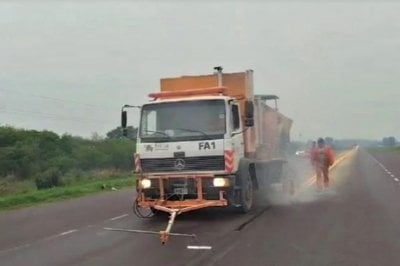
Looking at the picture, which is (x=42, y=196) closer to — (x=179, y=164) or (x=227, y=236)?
(x=179, y=164)

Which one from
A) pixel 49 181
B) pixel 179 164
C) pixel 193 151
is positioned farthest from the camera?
pixel 49 181

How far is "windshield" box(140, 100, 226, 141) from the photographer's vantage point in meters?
13.2

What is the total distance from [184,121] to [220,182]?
1.58m

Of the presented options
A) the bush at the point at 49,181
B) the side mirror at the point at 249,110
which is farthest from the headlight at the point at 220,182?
the bush at the point at 49,181

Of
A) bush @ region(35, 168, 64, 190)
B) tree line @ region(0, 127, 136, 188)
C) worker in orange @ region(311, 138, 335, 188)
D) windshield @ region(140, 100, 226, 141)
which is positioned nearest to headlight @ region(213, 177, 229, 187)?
windshield @ region(140, 100, 226, 141)

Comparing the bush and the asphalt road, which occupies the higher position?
the bush

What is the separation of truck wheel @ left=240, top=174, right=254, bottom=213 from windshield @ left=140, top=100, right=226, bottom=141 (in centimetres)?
145

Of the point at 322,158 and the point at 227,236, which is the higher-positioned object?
the point at 322,158

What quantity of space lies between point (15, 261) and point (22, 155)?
38.0 metres

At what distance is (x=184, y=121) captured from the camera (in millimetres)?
13359

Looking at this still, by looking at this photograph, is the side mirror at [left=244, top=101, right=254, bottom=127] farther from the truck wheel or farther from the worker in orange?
the worker in orange

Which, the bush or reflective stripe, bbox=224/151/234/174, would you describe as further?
the bush

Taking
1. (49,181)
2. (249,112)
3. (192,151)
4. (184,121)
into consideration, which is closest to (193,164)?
(192,151)

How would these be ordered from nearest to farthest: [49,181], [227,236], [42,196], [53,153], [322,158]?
[227,236]
[322,158]
[42,196]
[49,181]
[53,153]
